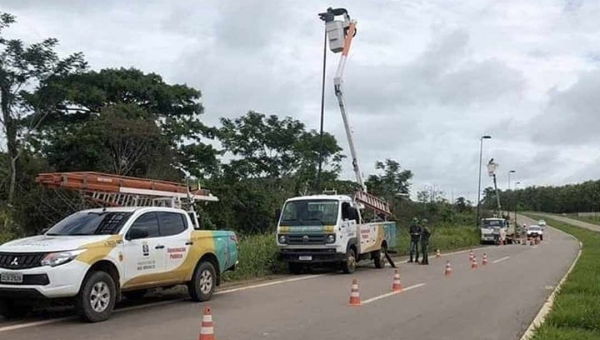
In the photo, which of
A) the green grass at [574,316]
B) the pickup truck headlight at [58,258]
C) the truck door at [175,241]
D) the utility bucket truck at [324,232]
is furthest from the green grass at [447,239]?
the pickup truck headlight at [58,258]

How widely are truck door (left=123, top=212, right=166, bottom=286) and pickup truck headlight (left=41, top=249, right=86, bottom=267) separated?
116cm

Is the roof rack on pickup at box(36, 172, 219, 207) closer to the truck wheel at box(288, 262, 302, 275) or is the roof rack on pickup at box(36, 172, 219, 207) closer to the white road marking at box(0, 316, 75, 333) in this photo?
the white road marking at box(0, 316, 75, 333)

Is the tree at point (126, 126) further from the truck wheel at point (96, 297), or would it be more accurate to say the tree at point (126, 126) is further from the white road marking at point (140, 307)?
the truck wheel at point (96, 297)

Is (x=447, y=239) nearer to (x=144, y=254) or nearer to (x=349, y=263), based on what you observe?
(x=349, y=263)

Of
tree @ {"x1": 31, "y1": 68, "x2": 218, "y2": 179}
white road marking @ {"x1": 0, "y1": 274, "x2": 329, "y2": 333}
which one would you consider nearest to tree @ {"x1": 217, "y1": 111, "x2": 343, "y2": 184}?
tree @ {"x1": 31, "y1": 68, "x2": 218, "y2": 179}

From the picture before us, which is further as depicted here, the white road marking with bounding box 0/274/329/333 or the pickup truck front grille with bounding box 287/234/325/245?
the pickup truck front grille with bounding box 287/234/325/245

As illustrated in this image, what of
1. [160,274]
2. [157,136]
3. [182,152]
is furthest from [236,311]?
[182,152]

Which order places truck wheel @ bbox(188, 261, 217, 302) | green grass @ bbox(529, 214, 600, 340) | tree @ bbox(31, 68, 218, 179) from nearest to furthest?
green grass @ bbox(529, 214, 600, 340) < truck wheel @ bbox(188, 261, 217, 302) < tree @ bbox(31, 68, 218, 179)

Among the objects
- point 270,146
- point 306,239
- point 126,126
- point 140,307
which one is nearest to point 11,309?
point 140,307

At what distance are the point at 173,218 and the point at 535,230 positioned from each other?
2399 inches

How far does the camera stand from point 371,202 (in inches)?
1011

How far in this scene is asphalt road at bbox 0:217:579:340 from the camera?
9977 millimetres

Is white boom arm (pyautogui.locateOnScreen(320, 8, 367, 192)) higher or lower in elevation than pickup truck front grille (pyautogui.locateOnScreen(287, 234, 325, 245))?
higher

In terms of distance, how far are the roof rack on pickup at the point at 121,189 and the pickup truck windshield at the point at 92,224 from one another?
709 mm
